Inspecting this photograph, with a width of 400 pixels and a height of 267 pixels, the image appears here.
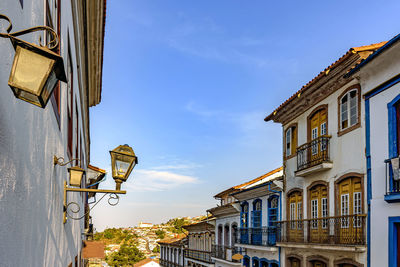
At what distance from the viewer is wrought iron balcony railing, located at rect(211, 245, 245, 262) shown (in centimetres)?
2600

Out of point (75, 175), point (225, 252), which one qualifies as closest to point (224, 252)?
point (225, 252)

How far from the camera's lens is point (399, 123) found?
1242 centimetres

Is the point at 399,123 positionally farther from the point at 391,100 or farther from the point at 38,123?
the point at 38,123

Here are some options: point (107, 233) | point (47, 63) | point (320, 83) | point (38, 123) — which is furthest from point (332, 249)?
point (107, 233)

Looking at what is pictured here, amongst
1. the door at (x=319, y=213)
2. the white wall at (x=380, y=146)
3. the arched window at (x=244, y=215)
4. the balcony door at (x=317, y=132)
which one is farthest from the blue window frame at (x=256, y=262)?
the white wall at (x=380, y=146)

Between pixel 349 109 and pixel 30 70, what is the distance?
14.4 m

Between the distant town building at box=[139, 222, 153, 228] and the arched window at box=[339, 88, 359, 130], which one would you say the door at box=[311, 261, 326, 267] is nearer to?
the arched window at box=[339, 88, 359, 130]

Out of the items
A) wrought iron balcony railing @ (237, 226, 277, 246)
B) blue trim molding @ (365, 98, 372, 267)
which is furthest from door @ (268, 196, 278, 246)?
blue trim molding @ (365, 98, 372, 267)

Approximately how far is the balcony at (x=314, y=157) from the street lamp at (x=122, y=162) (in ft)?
37.5

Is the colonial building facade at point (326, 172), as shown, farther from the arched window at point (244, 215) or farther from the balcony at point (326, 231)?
the arched window at point (244, 215)

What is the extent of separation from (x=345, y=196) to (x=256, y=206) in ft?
31.1

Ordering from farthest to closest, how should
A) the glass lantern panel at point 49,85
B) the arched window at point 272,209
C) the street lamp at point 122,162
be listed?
the arched window at point 272,209 → the street lamp at point 122,162 → the glass lantern panel at point 49,85

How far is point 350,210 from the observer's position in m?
14.8

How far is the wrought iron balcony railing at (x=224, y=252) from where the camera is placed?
26.0 meters
